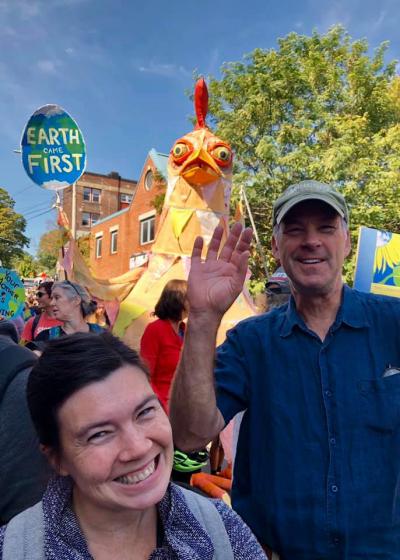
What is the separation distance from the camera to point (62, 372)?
116 centimetres

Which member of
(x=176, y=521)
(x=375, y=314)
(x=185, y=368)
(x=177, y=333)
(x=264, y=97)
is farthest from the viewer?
(x=264, y=97)

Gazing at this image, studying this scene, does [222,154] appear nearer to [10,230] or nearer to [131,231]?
[131,231]

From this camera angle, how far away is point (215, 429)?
1.55 metres

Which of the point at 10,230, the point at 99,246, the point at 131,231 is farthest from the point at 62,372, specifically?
the point at 10,230

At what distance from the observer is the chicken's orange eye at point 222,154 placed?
226 inches

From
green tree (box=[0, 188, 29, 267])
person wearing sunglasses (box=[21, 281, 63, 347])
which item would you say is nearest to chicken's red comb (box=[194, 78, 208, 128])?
person wearing sunglasses (box=[21, 281, 63, 347])

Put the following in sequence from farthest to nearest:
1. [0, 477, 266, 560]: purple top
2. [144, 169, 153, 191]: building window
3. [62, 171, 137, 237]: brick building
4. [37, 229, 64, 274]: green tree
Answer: [62, 171, 137, 237]: brick building < [37, 229, 64, 274]: green tree < [144, 169, 153, 191]: building window < [0, 477, 266, 560]: purple top

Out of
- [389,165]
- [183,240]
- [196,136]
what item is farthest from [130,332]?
[389,165]

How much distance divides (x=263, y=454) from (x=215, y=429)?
0.18m

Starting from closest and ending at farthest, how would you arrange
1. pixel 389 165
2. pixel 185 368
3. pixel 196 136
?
pixel 185 368
pixel 196 136
pixel 389 165

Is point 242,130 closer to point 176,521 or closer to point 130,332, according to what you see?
point 130,332

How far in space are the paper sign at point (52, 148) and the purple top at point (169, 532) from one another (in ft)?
15.7

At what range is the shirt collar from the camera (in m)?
1.63

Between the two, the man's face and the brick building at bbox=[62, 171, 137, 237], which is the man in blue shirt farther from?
the brick building at bbox=[62, 171, 137, 237]
